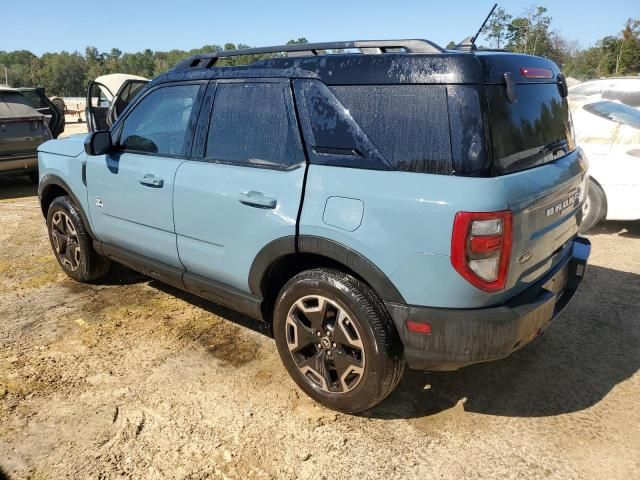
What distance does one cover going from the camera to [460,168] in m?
2.23

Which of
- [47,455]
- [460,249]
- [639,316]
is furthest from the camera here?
[639,316]

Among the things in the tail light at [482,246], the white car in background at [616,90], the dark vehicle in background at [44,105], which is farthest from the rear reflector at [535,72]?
the dark vehicle in background at [44,105]

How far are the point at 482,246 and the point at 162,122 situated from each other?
2.42m

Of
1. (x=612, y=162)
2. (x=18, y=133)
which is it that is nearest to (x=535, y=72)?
(x=612, y=162)

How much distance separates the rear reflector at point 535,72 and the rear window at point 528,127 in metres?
0.05

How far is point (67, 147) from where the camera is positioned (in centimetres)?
435

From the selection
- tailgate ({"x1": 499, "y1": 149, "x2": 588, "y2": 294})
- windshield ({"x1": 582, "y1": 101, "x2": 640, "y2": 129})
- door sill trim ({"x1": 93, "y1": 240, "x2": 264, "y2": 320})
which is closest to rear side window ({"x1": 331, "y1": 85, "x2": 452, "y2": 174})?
tailgate ({"x1": 499, "y1": 149, "x2": 588, "y2": 294})

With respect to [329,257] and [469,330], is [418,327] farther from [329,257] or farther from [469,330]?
[329,257]

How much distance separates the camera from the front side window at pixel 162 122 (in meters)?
3.39

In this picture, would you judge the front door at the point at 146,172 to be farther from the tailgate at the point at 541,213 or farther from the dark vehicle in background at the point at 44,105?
the dark vehicle in background at the point at 44,105

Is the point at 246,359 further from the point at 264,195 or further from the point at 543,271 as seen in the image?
the point at 543,271

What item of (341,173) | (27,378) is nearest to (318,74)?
(341,173)

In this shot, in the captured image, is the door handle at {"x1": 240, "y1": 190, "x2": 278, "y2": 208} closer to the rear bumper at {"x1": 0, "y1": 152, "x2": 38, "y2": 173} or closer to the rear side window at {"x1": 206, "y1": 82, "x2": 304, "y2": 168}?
the rear side window at {"x1": 206, "y1": 82, "x2": 304, "y2": 168}

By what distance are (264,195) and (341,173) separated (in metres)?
0.50
